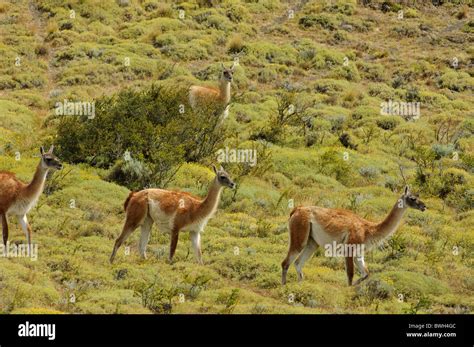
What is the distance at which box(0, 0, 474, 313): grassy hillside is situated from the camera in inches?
524

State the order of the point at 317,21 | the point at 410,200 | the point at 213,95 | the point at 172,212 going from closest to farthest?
the point at 410,200, the point at 172,212, the point at 213,95, the point at 317,21

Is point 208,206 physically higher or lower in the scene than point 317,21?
lower

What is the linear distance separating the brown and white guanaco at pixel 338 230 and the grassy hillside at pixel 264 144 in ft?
1.59

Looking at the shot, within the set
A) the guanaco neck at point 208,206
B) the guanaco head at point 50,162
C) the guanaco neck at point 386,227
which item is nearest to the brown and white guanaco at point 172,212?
the guanaco neck at point 208,206

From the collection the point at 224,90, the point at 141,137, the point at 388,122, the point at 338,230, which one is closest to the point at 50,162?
the point at 338,230

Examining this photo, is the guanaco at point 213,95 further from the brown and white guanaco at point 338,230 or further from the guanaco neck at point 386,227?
the guanaco neck at point 386,227

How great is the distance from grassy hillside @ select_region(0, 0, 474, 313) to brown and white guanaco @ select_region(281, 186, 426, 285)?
1.59 feet

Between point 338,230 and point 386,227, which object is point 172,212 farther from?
point 386,227

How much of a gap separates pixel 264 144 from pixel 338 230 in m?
11.9

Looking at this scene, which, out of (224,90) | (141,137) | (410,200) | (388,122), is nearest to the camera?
(410,200)

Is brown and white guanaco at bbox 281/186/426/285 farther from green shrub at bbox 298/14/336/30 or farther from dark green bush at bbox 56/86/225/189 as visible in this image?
green shrub at bbox 298/14/336/30

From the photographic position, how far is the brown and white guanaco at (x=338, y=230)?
44.4 ft

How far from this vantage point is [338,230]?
1354 centimetres

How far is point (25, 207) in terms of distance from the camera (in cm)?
1409
